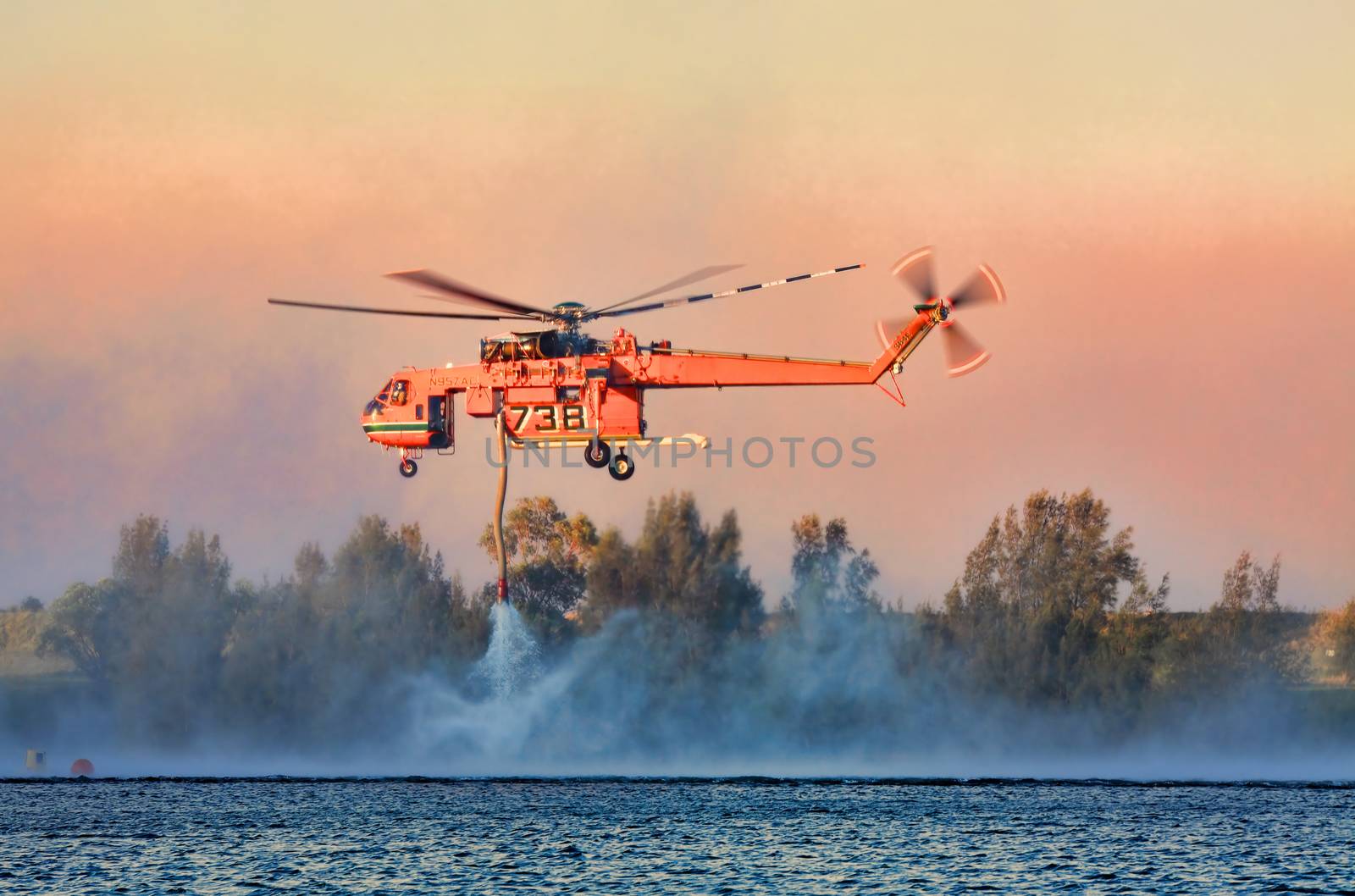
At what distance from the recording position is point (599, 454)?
210 feet

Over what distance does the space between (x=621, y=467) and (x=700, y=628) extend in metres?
50.6

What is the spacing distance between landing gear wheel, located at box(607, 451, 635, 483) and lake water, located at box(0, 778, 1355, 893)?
44.2 feet

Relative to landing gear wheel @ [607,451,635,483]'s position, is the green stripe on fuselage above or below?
above

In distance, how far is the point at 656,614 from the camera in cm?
11350

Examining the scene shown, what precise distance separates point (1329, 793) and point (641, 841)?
45961 mm

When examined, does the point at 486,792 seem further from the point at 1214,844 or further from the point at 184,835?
the point at 1214,844

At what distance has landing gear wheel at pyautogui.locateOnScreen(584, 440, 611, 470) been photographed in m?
64.1

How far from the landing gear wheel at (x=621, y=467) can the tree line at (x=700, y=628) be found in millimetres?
48581

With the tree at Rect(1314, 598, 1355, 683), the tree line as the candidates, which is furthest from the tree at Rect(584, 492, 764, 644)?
the tree at Rect(1314, 598, 1355, 683)

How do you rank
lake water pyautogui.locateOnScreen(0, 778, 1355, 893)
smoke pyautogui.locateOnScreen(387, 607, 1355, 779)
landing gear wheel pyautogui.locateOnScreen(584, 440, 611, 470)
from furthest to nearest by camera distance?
1. smoke pyautogui.locateOnScreen(387, 607, 1355, 779)
2. landing gear wheel pyautogui.locateOnScreen(584, 440, 611, 470)
3. lake water pyautogui.locateOnScreen(0, 778, 1355, 893)

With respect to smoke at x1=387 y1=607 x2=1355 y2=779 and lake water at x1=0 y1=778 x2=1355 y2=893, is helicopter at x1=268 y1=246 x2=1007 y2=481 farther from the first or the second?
smoke at x1=387 y1=607 x2=1355 y2=779

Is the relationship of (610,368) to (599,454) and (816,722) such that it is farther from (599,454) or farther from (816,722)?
(816,722)

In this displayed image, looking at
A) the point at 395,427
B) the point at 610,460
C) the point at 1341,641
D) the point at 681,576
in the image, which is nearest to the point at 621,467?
the point at 610,460

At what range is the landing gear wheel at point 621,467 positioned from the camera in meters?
64.1
